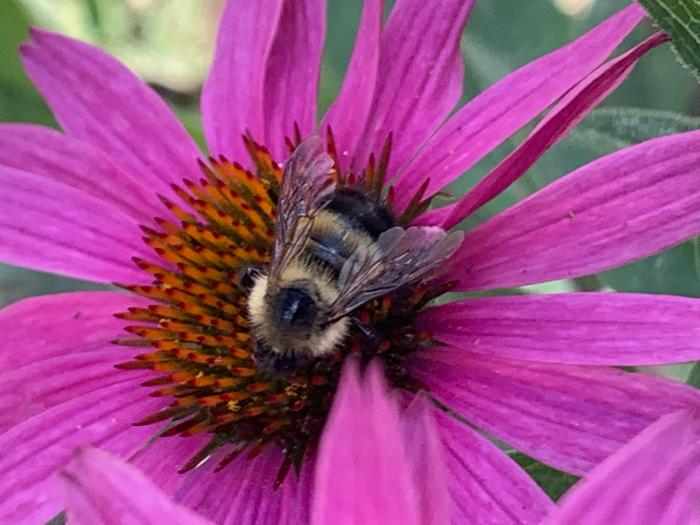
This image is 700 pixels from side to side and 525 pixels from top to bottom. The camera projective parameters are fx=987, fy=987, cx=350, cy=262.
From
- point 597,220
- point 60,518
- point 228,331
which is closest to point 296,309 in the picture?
point 228,331

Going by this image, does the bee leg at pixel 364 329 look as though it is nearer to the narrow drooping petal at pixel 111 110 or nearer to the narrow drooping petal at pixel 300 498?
the narrow drooping petal at pixel 300 498

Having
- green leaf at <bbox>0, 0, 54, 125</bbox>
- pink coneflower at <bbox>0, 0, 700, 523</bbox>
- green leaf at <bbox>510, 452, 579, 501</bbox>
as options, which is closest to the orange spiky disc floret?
pink coneflower at <bbox>0, 0, 700, 523</bbox>

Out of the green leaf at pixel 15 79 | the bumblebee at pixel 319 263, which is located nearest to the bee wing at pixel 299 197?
the bumblebee at pixel 319 263

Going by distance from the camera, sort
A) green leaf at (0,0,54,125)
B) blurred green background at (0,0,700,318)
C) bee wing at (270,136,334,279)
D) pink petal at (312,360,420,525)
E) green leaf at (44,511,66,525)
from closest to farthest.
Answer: pink petal at (312,360,420,525), bee wing at (270,136,334,279), green leaf at (44,511,66,525), blurred green background at (0,0,700,318), green leaf at (0,0,54,125)

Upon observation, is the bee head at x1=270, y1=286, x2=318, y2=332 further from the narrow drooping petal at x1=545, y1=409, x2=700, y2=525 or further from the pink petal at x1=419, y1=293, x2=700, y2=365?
the narrow drooping petal at x1=545, y1=409, x2=700, y2=525

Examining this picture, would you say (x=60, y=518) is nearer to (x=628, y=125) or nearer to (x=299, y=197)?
(x=299, y=197)
